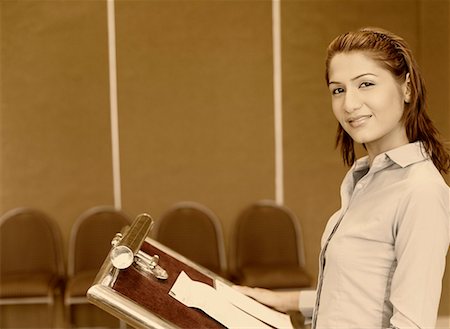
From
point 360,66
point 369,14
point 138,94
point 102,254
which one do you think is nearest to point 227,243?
point 102,254

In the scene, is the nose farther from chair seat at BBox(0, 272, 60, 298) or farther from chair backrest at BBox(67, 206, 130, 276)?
chair backrest at BBox(67, 206, 130, 276)

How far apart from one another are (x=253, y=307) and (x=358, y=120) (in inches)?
22.8

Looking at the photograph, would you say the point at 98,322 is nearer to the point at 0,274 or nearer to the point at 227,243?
the point at 0,274

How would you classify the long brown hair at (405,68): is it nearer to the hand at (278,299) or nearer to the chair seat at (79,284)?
the hand at (278,299)

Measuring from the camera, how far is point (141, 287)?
137 cm

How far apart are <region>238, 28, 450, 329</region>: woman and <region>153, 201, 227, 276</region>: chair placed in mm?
2919

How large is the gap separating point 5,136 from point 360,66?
12.4ft

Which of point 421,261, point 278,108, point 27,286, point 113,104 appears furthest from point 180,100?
point 421,261

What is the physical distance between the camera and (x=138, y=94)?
4.62 m

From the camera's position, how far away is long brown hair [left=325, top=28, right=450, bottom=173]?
4.63 ft

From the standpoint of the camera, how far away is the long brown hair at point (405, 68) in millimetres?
1412

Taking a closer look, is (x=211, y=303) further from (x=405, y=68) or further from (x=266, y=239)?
(x=266, y=239)

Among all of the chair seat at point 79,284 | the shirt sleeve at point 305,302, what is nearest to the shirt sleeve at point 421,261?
the shirt sleeve at point 305,302

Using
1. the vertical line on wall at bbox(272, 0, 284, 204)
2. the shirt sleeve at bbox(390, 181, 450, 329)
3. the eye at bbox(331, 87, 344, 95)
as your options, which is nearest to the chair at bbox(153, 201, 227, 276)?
the vertical line on wall at bbox(272, 0, 284, 204)
